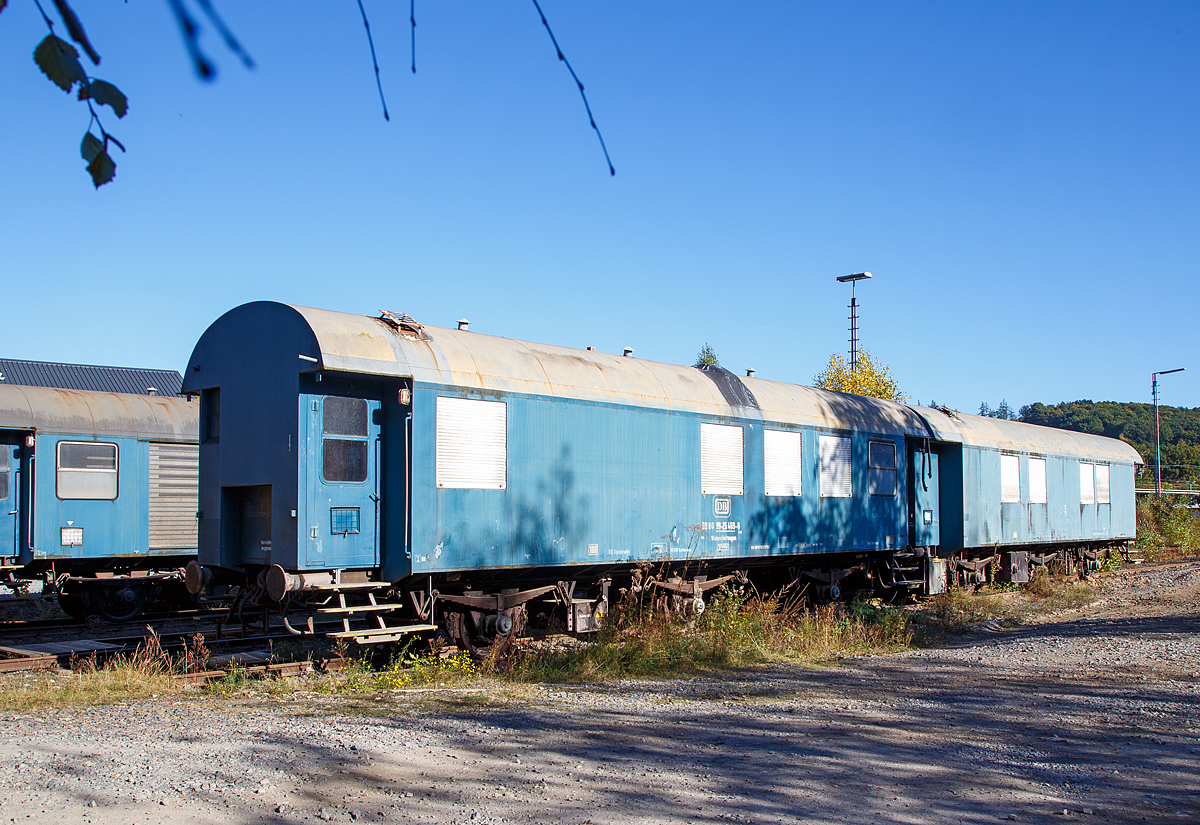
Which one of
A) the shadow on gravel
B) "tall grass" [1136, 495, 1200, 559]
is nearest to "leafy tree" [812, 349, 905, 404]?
"tall grass" [1136, 495, 1200, 559]

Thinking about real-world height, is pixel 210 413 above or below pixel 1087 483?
above

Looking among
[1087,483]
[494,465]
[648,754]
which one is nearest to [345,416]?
[494,465]

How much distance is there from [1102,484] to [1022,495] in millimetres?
5341

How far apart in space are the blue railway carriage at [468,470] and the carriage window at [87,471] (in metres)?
5.06

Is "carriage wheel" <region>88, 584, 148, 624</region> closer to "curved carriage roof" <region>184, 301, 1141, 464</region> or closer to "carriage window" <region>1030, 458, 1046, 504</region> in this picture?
"curved carriage roof" <region>184, 301, 1141, 464</region>

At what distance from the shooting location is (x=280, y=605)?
32.3 ft

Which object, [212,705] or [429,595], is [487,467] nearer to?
[429,595]

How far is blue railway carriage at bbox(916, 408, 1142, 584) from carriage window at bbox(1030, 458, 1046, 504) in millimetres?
21

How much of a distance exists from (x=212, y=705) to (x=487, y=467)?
3.56 meters

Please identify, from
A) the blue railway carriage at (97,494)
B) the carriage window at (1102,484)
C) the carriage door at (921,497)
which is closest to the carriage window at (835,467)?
the carriage door at (921,497)

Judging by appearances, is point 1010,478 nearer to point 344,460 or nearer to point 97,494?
point 344,460

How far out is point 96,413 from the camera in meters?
15.3

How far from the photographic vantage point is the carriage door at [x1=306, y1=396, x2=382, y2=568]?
952 centimetres

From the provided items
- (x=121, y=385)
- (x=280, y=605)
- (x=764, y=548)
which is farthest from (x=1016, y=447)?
(x=121, y=385)
